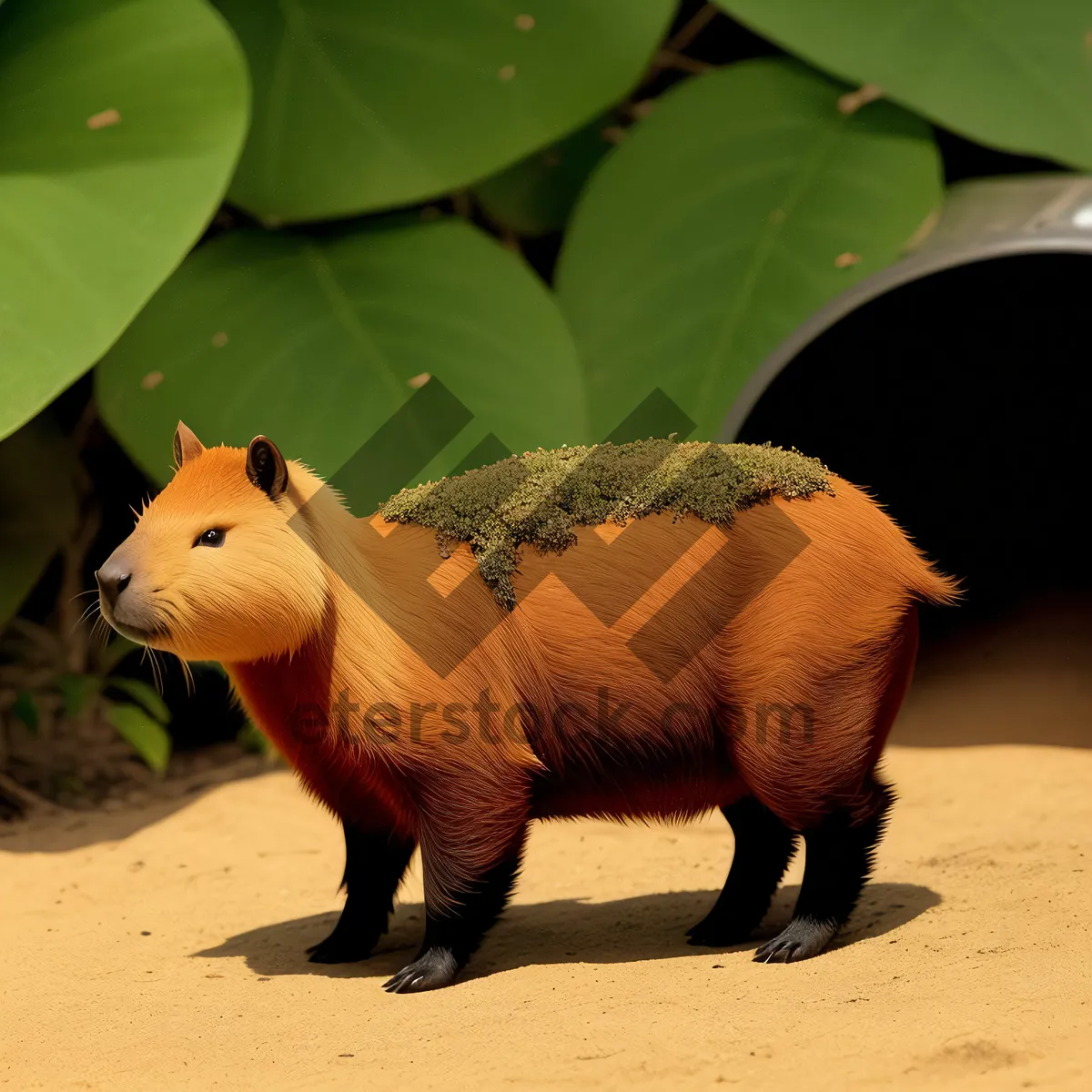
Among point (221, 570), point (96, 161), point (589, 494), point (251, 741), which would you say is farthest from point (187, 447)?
point (251, 741)

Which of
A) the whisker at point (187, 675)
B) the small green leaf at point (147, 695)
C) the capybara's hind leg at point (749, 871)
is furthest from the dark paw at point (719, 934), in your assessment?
the small green leaf at point (147, 695)

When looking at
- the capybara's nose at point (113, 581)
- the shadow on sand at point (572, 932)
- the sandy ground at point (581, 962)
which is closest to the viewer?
the sandy ground at point (581, 962)

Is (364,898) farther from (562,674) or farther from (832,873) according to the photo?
(832,873)

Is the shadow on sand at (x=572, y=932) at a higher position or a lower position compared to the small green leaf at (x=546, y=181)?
lower

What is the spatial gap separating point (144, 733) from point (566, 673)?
2.13 m

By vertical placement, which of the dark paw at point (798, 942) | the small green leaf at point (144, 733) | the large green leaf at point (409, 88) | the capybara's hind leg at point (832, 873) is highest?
the large green leaf at point (409, 88)

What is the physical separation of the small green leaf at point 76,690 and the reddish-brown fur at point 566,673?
5.91ft

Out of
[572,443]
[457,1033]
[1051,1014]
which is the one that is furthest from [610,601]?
[572,443]

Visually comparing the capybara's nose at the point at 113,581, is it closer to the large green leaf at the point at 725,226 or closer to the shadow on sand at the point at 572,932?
the shadow on sand at the point at 572,932

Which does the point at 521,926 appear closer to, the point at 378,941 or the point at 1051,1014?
the point at 378,941

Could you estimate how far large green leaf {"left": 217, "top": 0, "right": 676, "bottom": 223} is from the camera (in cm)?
406

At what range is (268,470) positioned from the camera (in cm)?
254

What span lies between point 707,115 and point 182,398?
175 centimetres

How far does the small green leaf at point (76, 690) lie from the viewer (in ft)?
14.0
